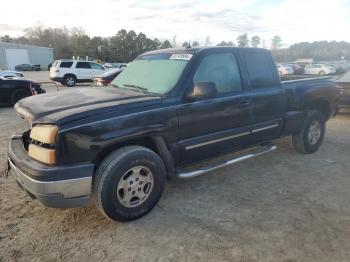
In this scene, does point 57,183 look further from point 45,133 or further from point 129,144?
point 129,144

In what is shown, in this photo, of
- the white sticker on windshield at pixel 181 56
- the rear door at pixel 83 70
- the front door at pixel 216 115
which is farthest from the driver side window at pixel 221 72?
the rear door at pixel 83 70

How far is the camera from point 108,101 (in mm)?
3512

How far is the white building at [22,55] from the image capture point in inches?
2346

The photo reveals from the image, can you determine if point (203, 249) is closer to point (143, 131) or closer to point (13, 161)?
point (143, 131)

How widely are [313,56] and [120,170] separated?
80744mm

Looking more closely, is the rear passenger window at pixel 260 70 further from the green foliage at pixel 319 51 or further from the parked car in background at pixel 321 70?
the green foliage at pixel 319 51

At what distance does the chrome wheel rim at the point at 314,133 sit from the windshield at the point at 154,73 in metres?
2.96

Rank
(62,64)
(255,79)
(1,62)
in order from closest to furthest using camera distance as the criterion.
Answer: (255,79)
(62,64)
(1,62)

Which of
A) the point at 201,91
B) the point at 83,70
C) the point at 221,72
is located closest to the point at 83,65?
the point at 83,70

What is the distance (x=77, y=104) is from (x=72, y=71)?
18947mm

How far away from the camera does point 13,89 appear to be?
11.4 m

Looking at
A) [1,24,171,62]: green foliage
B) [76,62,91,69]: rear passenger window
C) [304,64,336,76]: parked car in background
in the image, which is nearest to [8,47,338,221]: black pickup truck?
[76,62,91,69]: rear passenger window

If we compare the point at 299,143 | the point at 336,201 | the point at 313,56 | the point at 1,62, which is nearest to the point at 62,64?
the point at 299,143

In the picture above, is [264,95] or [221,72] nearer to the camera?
[221,72]
